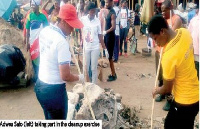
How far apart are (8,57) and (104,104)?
101 inches

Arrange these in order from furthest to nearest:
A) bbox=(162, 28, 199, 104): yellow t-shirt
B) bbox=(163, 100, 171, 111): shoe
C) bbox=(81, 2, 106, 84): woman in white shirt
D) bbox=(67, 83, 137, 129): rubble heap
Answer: bbox=(81, 2, 106, 84): woman in white shirt
bbox=(163, 100, 171, 111): shoe
bbox=(67, 83, 137, 129): rubble heap
bbox=(162, 28, 199, 104): yellow t-shirt

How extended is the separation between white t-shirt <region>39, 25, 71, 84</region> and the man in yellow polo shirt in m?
0.84

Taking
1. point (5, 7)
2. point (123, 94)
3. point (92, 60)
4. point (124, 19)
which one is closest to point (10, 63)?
point (92, 60)

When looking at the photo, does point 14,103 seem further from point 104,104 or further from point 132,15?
point 132,15

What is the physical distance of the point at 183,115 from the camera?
2.79m

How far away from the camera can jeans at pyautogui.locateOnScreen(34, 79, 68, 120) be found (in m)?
2.93

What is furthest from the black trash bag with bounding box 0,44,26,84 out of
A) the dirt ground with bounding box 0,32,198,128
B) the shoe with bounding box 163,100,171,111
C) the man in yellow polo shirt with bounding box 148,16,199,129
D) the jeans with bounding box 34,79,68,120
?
the man in yellow polo shirt with bounding box 148,16,199,129

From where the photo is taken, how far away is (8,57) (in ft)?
18.4

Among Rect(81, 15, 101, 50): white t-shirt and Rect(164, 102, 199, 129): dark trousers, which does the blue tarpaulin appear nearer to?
Rect(81, 15, 101, 50): white t-shirt

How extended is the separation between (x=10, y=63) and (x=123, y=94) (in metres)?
2.28

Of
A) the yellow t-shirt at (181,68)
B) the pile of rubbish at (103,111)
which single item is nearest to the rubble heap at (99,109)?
the pile of rubbish at (103,111)

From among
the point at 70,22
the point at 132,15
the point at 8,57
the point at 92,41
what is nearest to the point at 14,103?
the point at 8,57

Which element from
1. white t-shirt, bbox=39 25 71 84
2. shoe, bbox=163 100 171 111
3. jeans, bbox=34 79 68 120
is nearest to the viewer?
white t-shirt, bbox=39 25 71 84

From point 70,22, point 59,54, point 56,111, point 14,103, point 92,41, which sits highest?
point 70,22
